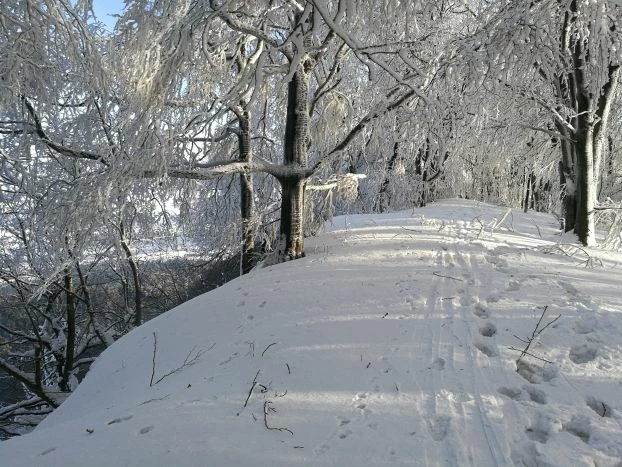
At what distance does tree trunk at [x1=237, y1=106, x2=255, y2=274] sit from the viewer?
7770 mm

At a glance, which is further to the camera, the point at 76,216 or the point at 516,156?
the point at 516,156

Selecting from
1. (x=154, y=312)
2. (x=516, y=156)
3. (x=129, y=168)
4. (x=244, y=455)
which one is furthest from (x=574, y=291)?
(x=154, y=312)

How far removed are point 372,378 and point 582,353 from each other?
1595 mm

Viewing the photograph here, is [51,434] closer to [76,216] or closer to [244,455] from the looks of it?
[244,455]

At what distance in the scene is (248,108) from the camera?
12.0 feet

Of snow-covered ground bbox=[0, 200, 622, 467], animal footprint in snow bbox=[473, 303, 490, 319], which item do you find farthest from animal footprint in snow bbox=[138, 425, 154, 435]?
animal footprint in snow bbox=[473, 303, 490, 319]

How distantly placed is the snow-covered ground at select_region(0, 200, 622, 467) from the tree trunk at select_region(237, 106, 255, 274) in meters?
2.79

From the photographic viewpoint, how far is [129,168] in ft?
15.6

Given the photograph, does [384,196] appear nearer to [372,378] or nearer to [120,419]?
[372,378]

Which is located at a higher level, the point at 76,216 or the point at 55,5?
the point at 55,5

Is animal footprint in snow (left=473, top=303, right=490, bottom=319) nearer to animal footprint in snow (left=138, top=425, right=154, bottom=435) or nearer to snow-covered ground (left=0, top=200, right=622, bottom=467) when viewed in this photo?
snow-covered ground (left=0, top=200, right=622, bottom=467)

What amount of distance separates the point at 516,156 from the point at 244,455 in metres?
10.5

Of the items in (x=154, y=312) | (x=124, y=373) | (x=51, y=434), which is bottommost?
(x=154, y=312)

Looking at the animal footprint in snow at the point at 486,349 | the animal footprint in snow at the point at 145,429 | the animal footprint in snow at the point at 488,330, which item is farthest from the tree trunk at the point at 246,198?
the animal footprint in snow at the point at 145,429
